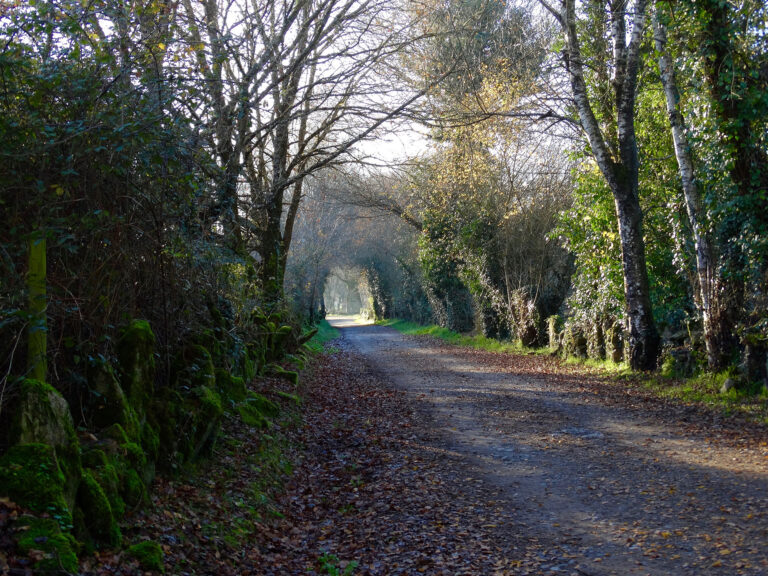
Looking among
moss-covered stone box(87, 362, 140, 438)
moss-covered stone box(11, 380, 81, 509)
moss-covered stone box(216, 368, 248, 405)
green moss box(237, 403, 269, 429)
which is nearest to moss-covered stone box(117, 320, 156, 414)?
moss-covered stone box(87, 362, 140, 438)

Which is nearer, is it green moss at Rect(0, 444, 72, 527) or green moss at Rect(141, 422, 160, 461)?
green moss at Rect(0, 444, 72, 527)

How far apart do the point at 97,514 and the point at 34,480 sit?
2.02 ft

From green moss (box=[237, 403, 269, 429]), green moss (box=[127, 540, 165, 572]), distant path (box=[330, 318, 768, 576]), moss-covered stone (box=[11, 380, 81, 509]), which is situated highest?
moss-covered stone (box=[11, 380, 81, 509])

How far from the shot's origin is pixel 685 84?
12.0m

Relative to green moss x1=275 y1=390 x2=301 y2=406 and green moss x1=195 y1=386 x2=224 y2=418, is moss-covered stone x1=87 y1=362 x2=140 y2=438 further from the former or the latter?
green moss x1=275 y1=390 x2=301 y2=406

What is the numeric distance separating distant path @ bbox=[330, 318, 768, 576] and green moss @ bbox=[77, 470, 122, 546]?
11.0ft

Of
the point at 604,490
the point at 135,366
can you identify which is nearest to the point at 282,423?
the point at 135,366

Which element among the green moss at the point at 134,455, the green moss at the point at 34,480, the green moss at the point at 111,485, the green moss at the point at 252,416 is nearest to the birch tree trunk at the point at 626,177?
the green moss at the point at 252,416

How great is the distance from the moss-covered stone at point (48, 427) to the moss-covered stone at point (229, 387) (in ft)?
14.3

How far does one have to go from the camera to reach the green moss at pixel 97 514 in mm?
4582

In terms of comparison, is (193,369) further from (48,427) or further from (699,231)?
(699,231)

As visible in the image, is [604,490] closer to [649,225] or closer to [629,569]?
[629,569]

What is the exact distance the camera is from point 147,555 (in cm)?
459

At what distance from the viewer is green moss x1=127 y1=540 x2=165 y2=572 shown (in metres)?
4.53
